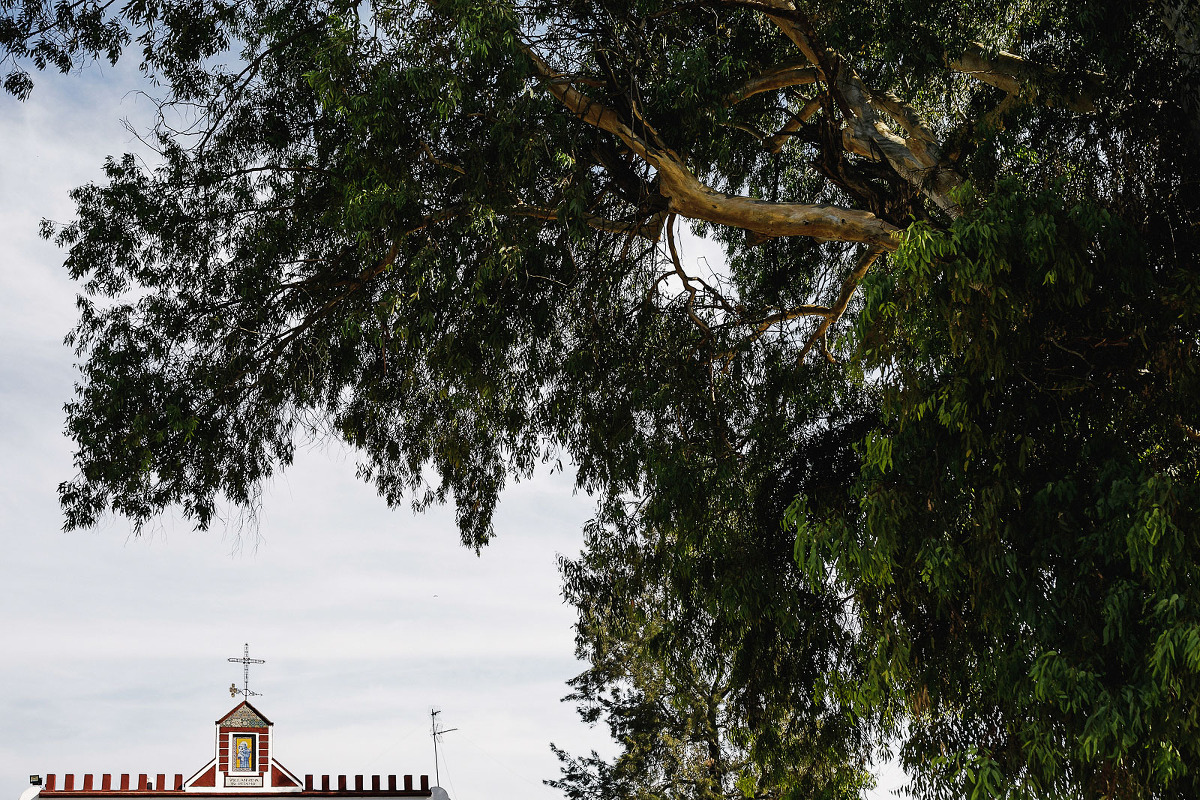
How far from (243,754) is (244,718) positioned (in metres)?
0.59

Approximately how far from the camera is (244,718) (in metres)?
20.1

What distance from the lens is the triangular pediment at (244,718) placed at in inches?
785

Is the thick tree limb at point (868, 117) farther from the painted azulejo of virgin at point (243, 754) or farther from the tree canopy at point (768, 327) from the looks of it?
the painted azulejo of virgin at point (243, 754)

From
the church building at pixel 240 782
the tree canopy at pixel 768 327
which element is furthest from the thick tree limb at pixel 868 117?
the church building at pixel 240 782

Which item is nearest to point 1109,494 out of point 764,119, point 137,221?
point 764,119

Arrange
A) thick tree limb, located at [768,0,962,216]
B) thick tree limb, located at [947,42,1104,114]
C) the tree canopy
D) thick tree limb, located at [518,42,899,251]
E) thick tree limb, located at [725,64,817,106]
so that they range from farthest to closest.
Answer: thick tree limb, located at [725,64,817,106]
thick tree limb, located at [768,0,962,216]
thick tree limb, located at [518,42,899,251]
thick tree limb, located at [947,42,1104,114]
the tree canopy

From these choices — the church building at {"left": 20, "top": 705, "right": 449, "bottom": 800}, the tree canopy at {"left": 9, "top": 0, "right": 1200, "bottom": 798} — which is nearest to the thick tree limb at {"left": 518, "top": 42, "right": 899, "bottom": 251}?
the tree canopy at {"left": 9, "top": 0, "right": 1200, "bottom": 798}

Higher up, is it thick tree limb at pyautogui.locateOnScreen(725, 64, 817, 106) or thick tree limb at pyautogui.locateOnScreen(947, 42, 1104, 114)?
thick tree limb at pyautogui.locateOnScreen(725, 64, 817, 106)

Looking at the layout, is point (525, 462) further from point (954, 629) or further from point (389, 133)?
point (954, 629)

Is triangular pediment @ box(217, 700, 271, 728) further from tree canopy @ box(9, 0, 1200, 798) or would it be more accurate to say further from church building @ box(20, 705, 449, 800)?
tree canopy @ box(9, 0, 1200, 798)

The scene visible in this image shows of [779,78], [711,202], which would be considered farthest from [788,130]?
[711,202]

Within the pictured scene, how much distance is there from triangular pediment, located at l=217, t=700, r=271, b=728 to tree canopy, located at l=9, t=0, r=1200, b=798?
30.0 feet

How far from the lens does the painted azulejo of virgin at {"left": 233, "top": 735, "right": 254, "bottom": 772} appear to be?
19.7 metres

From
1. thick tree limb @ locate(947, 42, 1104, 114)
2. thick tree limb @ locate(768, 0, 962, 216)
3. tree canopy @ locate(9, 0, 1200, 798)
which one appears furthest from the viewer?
thick tree limb @ locate(768, 0, 962, 216)
